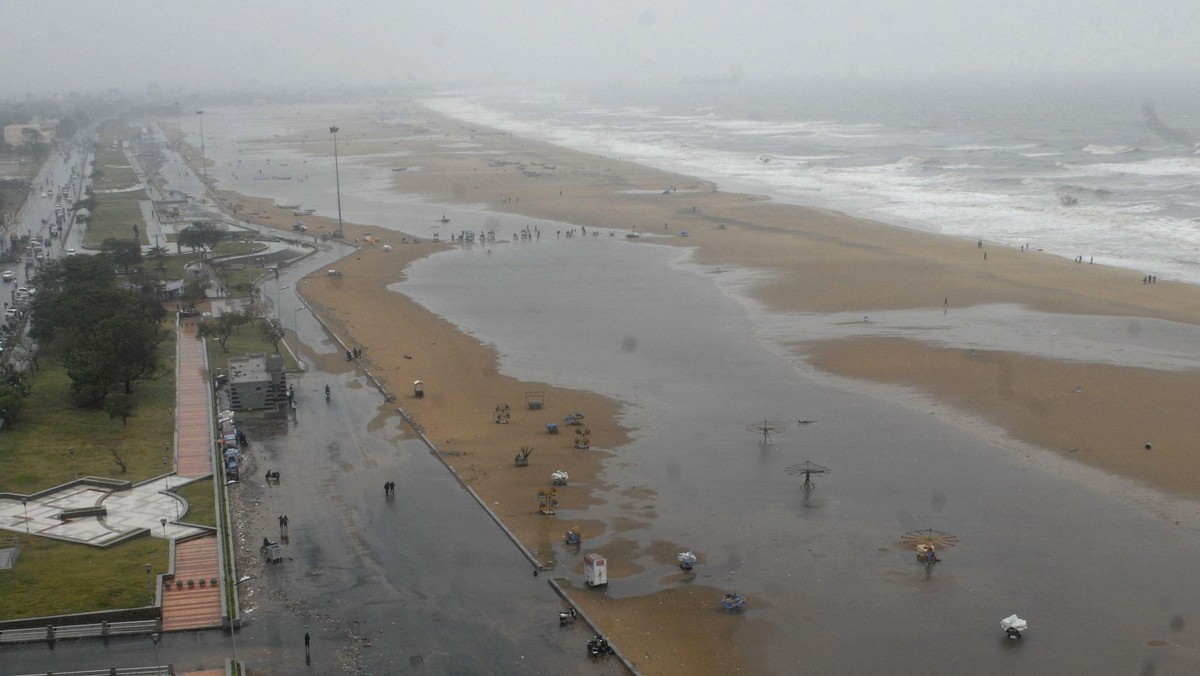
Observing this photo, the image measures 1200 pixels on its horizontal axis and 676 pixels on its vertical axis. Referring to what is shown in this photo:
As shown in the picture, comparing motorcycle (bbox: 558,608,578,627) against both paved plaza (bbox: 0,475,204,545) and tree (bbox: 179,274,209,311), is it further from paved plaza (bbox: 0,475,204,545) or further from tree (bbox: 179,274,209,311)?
tree (bbox: 179,274,209,311)

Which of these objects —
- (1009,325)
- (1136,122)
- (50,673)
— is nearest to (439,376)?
(50,673)

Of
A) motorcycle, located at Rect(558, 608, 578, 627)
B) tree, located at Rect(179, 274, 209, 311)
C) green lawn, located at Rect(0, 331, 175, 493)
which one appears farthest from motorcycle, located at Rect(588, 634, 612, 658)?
tree, located at Rect(179, 274, 209, 311)

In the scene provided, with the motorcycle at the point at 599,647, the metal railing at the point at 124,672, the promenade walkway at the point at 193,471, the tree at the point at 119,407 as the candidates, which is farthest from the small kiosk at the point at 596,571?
the tree at the point at 119,407

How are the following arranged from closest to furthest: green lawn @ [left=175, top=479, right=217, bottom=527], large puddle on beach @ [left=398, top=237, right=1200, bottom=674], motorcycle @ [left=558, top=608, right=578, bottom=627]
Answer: large puddle on beach @ [left=398, top=237, right=1200, bottom=674], motorcycle @ [left=558, top=608, right=578, bottom=627], green lawn @ [left=175, top=479, right=217, bottom=527]

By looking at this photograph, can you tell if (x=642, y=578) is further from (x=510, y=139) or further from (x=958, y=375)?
(x=510, y=139)

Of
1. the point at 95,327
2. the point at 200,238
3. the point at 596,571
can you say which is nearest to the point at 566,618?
the point at 596,571

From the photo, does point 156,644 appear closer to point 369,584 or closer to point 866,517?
point 369,584
